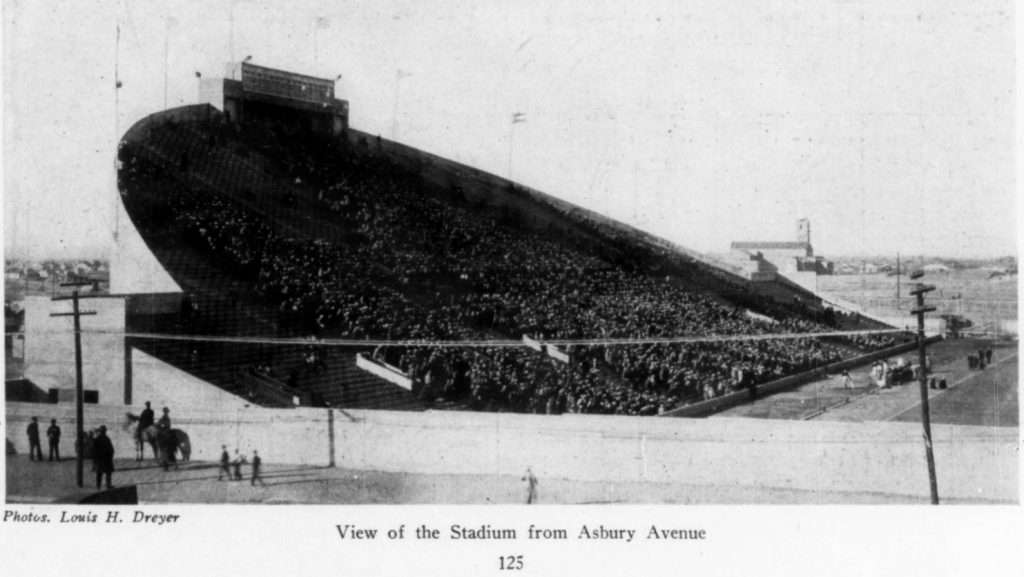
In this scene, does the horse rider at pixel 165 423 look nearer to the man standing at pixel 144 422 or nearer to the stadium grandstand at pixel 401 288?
the man standing at pixel 144 422

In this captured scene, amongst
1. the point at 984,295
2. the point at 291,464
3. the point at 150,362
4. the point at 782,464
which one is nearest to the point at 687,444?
the point at 782,464

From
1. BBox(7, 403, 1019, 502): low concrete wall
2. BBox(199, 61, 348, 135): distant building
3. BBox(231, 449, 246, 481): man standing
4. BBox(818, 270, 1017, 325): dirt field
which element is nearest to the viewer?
A: BBox(7, 403, 1019, 502): low concrete wall

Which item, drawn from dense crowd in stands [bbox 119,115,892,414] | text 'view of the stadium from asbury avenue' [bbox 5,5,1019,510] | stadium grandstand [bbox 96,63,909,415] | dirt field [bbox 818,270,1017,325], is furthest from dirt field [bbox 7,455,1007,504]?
dirt field [bbox 818,270,1017,325]

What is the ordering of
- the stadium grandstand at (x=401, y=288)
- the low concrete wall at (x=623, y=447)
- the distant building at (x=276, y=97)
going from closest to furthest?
1. the low concrete wall at (x=623, y=447)
2. the stadium grandstand at (x=401, y=288)
3. the distant building at (x=276, y=97)

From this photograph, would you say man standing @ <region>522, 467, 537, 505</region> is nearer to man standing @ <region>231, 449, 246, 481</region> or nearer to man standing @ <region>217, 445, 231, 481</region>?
man standing @ <region>231, 449, 246, 481</region>

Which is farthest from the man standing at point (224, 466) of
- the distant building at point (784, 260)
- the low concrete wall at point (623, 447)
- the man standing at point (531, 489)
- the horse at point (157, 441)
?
the distant building at point (784, 260)

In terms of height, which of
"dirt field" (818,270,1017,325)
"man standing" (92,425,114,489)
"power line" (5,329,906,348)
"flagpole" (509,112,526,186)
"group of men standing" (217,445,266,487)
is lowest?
"group of men standing" (217,445,266,487)
